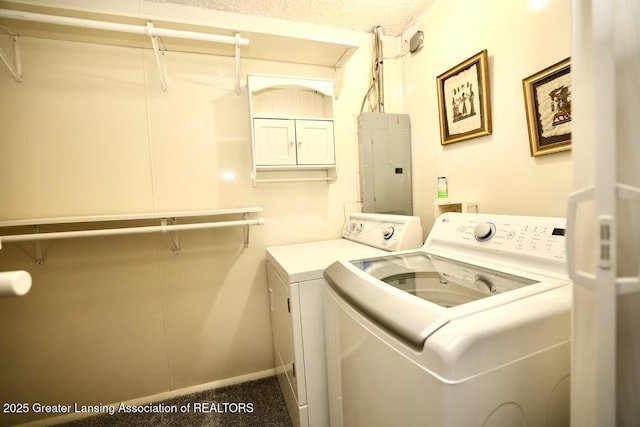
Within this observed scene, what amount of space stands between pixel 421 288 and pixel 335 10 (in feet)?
6.04

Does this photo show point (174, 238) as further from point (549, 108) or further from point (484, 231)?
point (549, 108)

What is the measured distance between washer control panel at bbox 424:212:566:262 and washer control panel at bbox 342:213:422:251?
12 centimetres

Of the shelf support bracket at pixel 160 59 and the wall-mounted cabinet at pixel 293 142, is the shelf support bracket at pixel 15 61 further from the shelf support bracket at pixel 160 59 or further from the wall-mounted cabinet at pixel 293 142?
the wall-mounted cabinet at pixel 293 142

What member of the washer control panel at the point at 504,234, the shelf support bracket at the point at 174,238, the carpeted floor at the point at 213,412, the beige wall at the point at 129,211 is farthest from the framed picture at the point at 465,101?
the carpeted floor at the point at 213,412

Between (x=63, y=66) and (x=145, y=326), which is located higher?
(x=63, y=66)

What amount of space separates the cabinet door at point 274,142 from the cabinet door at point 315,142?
5 centimetres

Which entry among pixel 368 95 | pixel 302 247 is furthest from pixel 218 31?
pixel 302 247

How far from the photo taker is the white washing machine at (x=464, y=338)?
0.57 metres

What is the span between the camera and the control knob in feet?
3.56

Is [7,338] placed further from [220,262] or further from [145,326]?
[220,262]

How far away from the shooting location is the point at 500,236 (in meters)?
1.04

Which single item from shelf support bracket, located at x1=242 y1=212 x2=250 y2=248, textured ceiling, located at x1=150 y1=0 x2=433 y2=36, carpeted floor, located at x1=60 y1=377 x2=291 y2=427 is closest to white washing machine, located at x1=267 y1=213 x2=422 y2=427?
carpeted floor, located at x1=60 y1=377 x2=291 y2=427

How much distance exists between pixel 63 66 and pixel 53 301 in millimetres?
1339

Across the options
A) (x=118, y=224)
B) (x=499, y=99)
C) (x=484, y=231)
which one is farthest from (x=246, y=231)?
(x=499, y=99)
